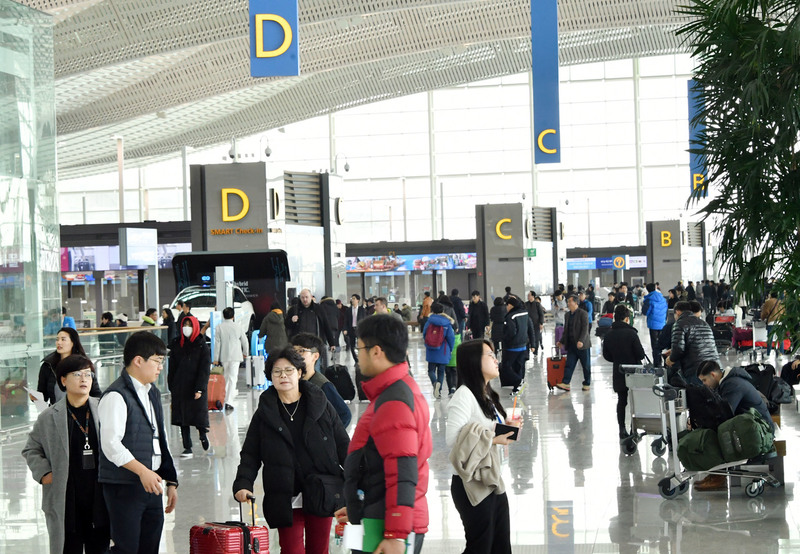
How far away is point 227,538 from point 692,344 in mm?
6938

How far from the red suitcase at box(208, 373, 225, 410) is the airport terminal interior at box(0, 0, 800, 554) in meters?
0.30

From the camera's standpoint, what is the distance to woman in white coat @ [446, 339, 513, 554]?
15.3 ft

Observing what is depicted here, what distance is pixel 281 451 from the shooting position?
469 centimetres

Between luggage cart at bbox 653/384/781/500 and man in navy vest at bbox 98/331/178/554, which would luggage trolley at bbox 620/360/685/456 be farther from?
man in navy vest at bbox 98/331/178/554

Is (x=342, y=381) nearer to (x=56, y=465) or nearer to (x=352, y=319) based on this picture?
(x=56, y=465)

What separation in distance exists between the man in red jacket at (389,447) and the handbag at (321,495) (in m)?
1.00

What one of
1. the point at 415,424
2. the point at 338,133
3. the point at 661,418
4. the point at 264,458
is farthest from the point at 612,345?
the point at 338,133

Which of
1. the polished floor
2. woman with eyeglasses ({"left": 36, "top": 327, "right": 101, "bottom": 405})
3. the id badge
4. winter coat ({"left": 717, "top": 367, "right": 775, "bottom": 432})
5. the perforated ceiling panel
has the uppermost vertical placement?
the perforated ceiling panel

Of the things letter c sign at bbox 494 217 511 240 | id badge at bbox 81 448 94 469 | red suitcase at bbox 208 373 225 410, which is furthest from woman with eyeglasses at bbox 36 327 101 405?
letter c sign at bbox 494 217 511 240

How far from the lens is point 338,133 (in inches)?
1949

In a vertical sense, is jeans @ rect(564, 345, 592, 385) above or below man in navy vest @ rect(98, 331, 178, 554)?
below

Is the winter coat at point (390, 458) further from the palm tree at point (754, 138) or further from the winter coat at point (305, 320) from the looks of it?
the winter coat at point (305, 320)

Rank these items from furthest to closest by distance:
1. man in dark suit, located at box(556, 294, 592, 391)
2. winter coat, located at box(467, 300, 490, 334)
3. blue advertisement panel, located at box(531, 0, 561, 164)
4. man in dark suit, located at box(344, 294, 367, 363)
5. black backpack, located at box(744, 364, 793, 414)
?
man in dark suit, located at box(344, 294, 367, 363) → winter coat, located at box(467, 300, 490, 334) → man in dark suit, located at box(556, 294, 592, 391) → blue advertisement panel, located at box(531, 0, 561, 164) → black backpack, located at box(744, 364, 793, 414)

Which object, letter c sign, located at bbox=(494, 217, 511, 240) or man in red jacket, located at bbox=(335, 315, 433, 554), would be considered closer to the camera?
man in red jacket, located at bbox=(335, 315, 433, 554)
